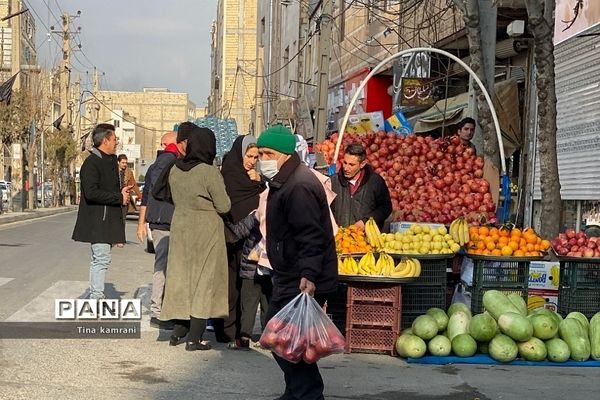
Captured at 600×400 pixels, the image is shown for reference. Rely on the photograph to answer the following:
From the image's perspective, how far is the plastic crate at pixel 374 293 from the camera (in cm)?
751

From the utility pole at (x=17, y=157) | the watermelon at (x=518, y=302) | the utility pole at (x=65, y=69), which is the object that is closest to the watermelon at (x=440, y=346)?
the watermelon at (x=518, y=302)

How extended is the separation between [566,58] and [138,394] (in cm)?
1053

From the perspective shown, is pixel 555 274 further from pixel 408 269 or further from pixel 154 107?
pixel 154 107

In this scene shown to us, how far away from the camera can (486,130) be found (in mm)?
11234

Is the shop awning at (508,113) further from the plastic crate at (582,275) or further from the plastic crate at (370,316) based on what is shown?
the plastic crate at (370,316)

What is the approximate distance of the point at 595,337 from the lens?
298 inches

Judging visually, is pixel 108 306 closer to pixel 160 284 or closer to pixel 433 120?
pixel 160 284

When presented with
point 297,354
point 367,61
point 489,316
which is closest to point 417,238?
point 489,316

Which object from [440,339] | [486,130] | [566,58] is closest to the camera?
[440,339]

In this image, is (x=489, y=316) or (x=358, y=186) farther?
(x=358, y=186)

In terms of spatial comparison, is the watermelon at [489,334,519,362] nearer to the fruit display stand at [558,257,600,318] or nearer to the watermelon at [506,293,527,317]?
the watermelon at [506,293,527,317]

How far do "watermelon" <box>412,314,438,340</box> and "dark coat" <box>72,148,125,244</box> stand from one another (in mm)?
3170

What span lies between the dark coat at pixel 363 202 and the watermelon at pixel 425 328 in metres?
1.38

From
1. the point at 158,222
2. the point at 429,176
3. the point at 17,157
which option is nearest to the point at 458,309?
the point at 429,176
